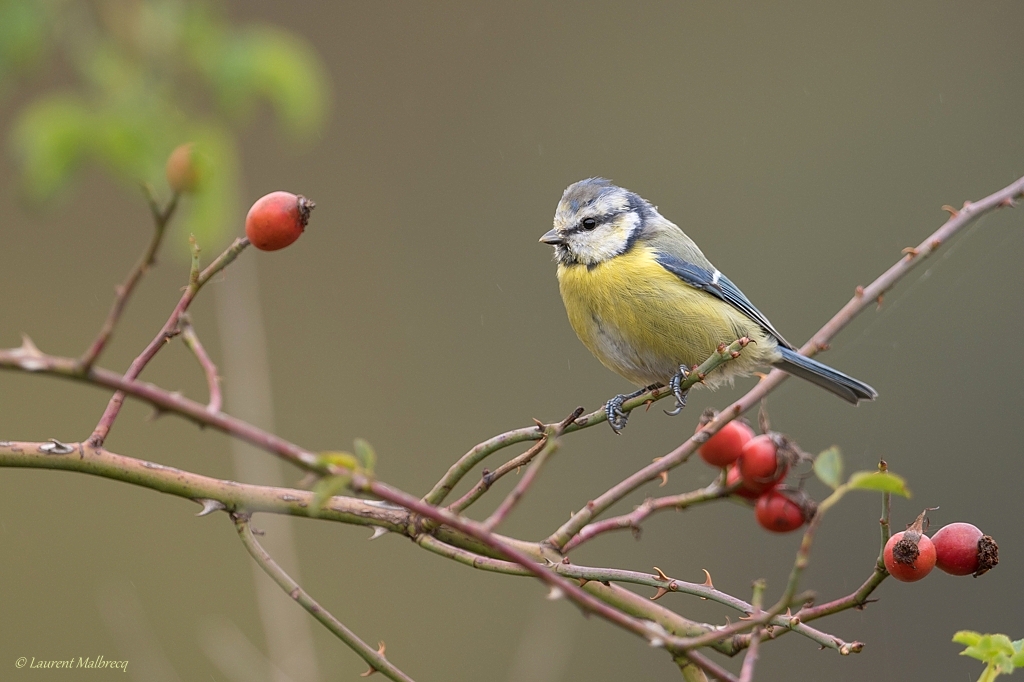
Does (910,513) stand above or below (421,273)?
below

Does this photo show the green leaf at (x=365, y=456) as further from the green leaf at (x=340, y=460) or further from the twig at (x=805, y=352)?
the twig at (x=805, y=352)

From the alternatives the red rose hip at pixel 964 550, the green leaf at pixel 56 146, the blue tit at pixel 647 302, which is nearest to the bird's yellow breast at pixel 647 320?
the blue tit at pixel 647 302

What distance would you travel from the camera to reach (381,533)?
1.21 metres

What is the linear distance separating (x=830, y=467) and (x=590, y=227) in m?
2.02

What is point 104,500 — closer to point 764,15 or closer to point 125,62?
point 125,62

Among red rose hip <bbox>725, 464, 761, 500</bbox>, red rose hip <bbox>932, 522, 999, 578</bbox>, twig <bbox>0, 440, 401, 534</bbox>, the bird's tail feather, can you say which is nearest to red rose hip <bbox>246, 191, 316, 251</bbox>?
twig <bbox>0, 440, 401, 534</bbox>

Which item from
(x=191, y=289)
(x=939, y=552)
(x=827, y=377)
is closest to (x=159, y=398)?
(x=191, y=289)

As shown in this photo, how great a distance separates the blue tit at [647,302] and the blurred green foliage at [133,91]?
1584 mm

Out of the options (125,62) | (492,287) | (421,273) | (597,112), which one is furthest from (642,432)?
(125,62)

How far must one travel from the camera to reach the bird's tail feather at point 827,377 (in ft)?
8.78

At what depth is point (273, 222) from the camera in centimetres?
126

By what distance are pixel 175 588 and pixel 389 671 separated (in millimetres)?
2965

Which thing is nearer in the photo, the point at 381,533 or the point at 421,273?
the point at 381,533

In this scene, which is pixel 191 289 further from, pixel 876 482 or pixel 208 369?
pixel 876 482
